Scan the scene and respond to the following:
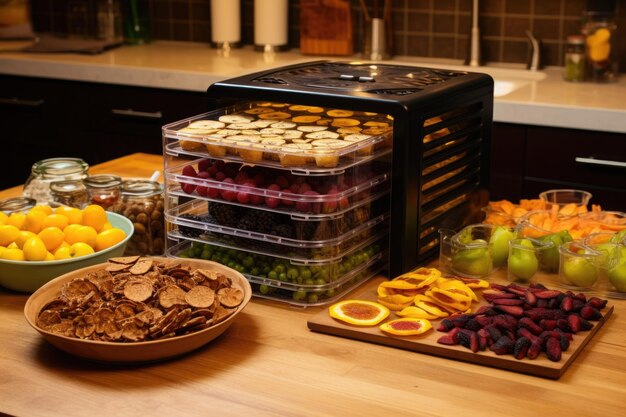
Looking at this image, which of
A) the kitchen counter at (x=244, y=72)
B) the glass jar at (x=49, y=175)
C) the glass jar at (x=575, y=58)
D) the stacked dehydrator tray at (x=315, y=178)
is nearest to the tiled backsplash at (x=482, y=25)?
the kitchen counter at (x=244, y=72)

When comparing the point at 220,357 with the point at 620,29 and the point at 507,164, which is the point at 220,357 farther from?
the point at 620,29

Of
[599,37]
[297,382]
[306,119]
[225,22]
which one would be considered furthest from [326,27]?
[297,382]

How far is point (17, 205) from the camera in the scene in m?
1.72

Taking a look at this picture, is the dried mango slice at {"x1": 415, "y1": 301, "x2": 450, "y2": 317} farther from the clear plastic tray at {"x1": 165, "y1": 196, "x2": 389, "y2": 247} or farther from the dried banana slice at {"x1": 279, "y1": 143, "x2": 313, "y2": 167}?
the dried banana slice at {"x1": 279, "y1": 143, "x2": 313, "y2": 167}

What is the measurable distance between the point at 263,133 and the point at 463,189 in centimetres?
48

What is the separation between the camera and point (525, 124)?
272cm

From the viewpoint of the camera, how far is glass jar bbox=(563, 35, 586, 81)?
122 inches

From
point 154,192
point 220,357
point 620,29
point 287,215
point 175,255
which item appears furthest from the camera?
point 620,29

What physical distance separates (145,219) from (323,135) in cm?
40

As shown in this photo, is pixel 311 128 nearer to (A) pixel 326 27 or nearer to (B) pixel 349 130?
(B) pixel 349 130


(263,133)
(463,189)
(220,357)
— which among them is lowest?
(220,357)

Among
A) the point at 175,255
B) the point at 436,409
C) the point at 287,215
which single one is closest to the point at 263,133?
the point at 287,215

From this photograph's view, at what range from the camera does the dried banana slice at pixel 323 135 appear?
5.09ft

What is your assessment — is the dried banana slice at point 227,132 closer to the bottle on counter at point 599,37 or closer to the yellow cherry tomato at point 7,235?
the yellow cherry tomato at point 7,235
